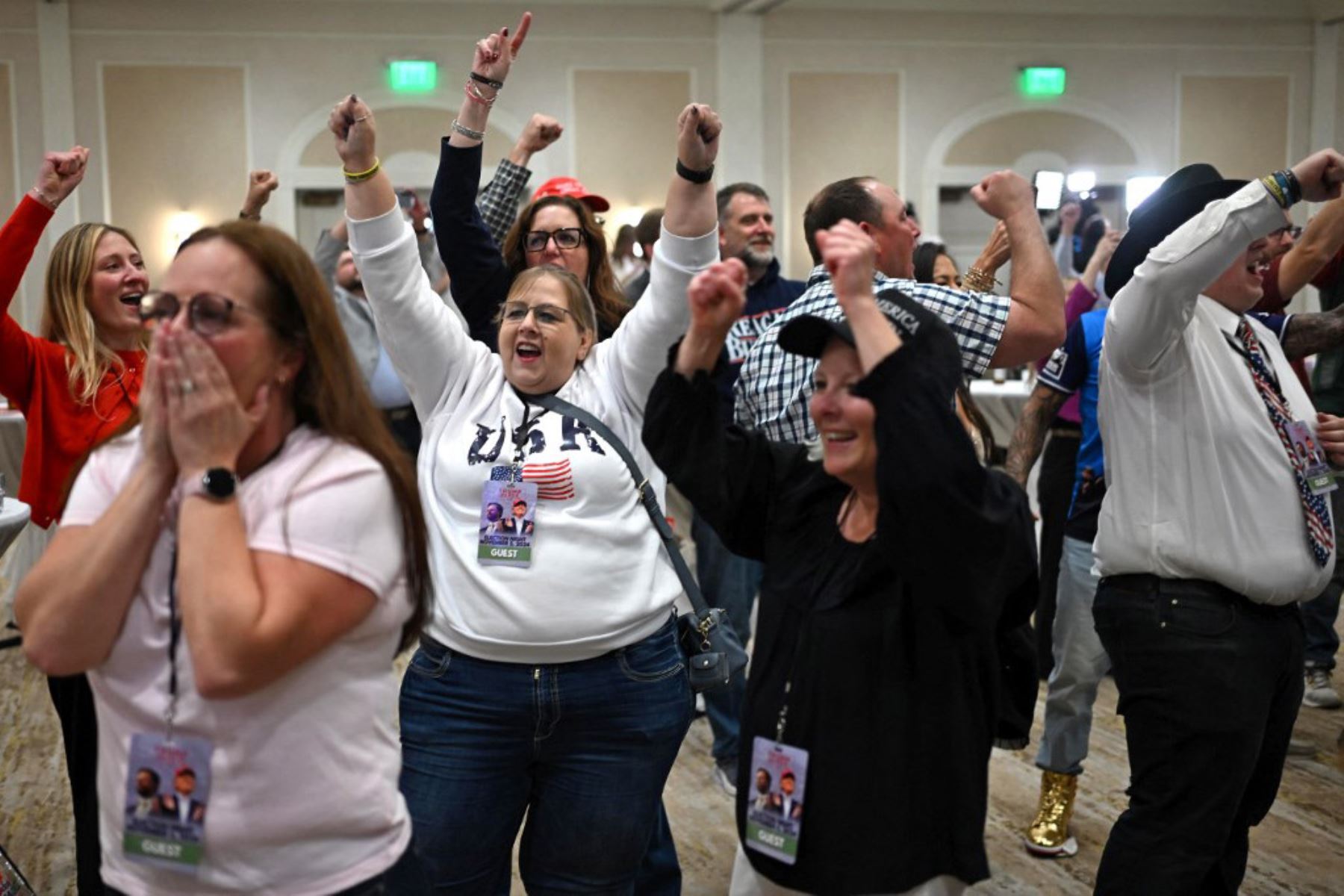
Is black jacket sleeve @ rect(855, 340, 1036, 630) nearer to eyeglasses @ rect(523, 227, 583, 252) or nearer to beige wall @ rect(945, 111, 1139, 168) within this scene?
eyeglasses @ rect(523, 227, 583, 252)

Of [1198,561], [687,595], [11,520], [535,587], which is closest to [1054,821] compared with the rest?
[1198,561]

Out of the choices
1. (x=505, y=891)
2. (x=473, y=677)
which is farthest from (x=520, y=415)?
(x=505, y=891)

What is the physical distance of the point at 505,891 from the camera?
91.3 inches

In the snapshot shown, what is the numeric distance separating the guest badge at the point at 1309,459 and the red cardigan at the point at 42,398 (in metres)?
2.30

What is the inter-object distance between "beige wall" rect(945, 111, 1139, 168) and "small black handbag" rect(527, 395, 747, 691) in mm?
Result: 10628

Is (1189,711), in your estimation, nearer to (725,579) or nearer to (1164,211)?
(1164,211)

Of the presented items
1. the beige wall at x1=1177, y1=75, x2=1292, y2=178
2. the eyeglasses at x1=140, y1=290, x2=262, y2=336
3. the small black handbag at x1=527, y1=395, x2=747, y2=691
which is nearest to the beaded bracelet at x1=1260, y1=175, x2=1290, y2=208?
the small black handbag at x1=527, y1=395, x2=747, y2=691

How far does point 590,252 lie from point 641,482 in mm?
888

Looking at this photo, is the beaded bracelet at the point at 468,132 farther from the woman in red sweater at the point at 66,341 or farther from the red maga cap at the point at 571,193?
the woman in red sweater at the point at 66,341

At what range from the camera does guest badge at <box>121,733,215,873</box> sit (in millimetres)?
1400

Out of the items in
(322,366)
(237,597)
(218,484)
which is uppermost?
(322,366)

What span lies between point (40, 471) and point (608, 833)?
1550mm

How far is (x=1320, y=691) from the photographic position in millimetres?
4848

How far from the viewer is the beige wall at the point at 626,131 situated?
11.7 m
